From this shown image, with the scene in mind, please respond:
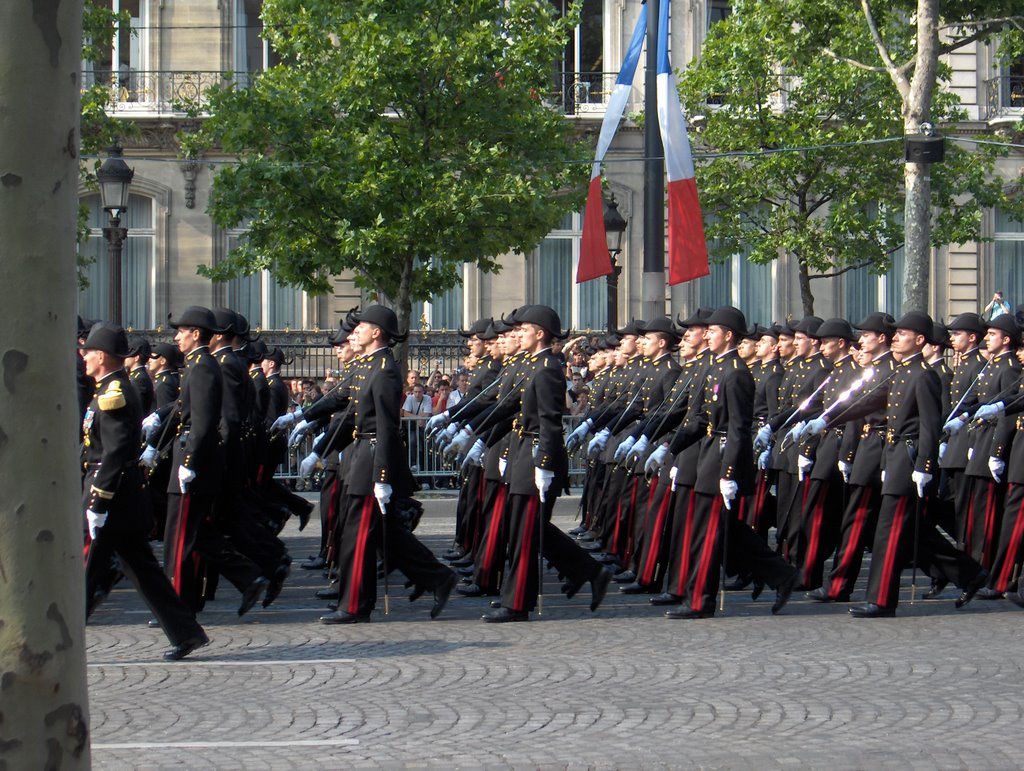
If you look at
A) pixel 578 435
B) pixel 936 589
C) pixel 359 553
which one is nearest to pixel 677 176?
pixel 578 435

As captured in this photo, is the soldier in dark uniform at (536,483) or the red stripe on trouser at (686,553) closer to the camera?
the soldier in dark uniform at (536,483)

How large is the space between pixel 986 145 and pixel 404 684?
2363cm

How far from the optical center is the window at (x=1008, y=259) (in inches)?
1348

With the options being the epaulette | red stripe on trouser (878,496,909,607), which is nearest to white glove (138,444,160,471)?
the epaulette

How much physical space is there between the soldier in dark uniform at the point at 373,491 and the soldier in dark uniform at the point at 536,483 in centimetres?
43

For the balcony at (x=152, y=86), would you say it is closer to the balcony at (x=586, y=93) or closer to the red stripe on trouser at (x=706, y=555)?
the balcony at (x=586, y=93)

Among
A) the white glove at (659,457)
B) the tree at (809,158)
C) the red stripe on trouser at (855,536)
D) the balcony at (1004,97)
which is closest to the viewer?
the white glove at (659,457)

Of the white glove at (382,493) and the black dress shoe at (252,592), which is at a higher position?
the white glove at (382,493)

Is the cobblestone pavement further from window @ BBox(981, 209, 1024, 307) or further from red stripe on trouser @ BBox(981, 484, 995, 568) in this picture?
window @ BBox(981, 209, 1024, 307)

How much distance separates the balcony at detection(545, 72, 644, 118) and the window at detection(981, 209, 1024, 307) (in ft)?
26.1

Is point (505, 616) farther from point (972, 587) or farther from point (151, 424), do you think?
point (972, 587)

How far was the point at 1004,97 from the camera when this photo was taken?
110 feet

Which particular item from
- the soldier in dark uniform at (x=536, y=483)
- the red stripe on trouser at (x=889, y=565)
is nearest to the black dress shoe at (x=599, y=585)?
the soldier in dark uniform at (x=536, y=483)

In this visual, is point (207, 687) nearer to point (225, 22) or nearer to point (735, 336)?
point (735, 336)
